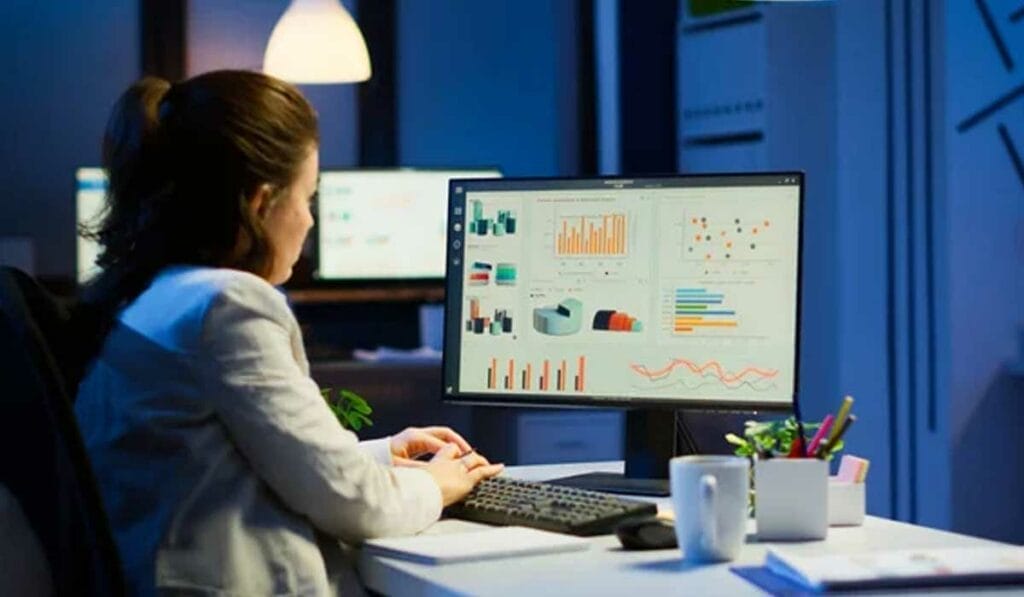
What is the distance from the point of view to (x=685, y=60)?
603 cm

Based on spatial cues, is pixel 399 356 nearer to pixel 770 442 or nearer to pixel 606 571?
pixel 770 442

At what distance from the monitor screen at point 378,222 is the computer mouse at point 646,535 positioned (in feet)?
12.9

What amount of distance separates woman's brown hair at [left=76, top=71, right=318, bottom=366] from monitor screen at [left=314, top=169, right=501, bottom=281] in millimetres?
3779

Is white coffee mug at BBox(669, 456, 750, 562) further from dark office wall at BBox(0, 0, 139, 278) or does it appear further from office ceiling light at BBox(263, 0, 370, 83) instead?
dark office wall at BBox(0, 0, 139, 278)

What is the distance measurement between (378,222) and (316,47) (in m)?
0.66

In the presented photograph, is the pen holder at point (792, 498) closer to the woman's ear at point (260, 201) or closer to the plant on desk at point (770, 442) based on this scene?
the plant on desk at point (770, 442)

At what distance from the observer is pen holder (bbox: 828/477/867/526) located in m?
2.31

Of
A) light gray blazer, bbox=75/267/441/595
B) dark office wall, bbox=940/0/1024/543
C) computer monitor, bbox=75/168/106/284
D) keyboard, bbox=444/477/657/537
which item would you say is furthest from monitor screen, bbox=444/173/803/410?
computer monitor, bbox=75/168/106/284

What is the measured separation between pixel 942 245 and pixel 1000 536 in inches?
30.4

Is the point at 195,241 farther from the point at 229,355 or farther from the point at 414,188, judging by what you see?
the point at 414,188

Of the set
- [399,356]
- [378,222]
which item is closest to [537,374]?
[399,356]

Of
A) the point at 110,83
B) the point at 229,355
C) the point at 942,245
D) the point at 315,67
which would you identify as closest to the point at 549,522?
the point at 229,355

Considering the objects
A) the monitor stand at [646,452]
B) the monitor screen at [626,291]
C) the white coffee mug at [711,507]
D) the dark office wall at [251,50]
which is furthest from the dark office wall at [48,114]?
the white coffee mug at [711,507]

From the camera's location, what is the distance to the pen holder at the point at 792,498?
7.18 ft
